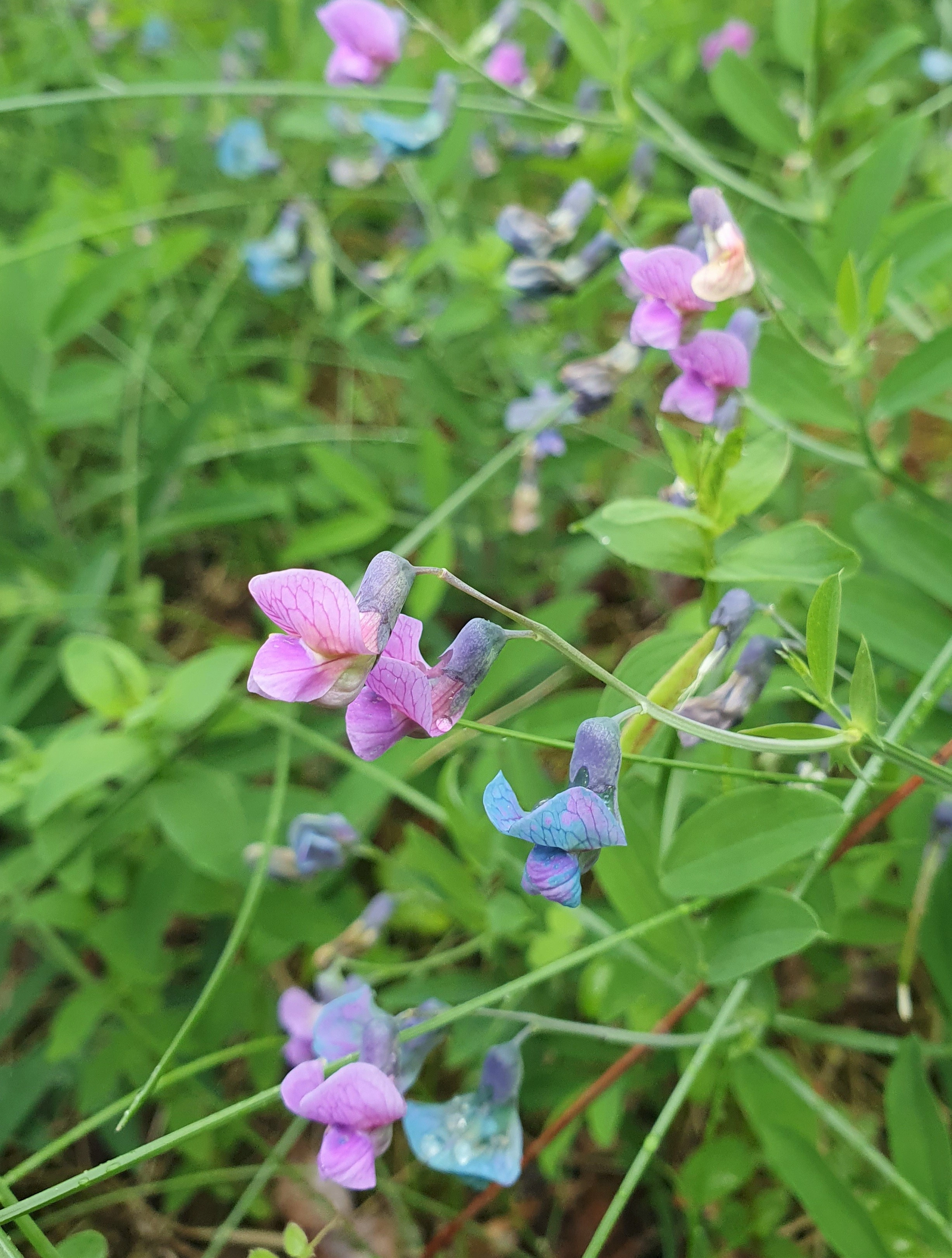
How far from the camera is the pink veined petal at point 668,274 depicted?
0.96 metres

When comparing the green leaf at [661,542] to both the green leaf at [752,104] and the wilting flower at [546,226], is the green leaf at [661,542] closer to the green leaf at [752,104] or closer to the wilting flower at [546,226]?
the wilting flower at [546,226]

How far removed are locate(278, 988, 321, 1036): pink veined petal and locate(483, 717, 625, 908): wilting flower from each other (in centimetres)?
52

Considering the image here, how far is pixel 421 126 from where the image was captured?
175cm

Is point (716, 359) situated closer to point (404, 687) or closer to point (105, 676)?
point (404, 687)

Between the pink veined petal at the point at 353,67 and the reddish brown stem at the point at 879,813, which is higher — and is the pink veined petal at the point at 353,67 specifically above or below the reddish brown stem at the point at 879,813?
above

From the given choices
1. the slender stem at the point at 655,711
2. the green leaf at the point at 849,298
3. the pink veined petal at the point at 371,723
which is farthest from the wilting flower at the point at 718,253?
the pink veined petal at the point at 371,723

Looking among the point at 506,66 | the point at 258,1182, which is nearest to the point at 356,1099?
the point at 258,1182

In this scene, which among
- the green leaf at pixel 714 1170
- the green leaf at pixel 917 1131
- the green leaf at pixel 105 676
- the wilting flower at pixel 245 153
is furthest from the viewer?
the wilting flower at pixel 245 153

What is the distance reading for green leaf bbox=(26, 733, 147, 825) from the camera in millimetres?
1282

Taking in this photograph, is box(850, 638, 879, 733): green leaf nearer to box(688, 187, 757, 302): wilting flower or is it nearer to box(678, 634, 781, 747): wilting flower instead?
box(678, 634, 781, 747): wilting flower

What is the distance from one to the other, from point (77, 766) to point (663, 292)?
3.23 feet

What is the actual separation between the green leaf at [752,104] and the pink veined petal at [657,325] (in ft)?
3.40

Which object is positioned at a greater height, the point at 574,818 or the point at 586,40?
the point at 586,40

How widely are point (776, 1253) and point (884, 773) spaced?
27.5 inches
